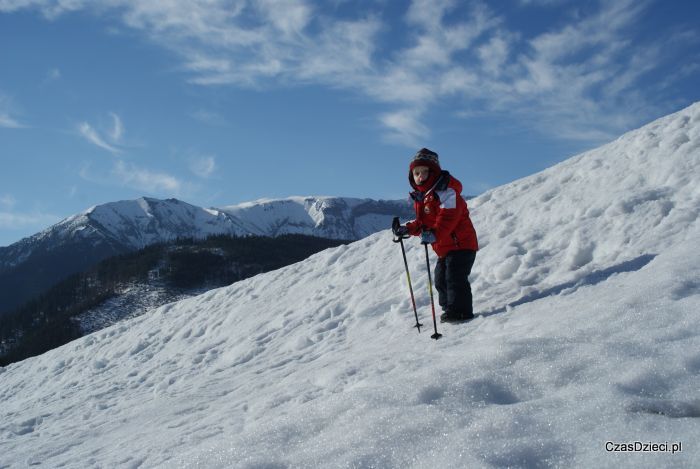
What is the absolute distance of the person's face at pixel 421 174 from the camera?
6788mm

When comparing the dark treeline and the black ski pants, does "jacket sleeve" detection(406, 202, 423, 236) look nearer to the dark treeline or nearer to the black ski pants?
the black ski pants

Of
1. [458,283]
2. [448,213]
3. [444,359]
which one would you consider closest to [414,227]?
[448,213]

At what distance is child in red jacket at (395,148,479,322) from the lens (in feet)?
21.5

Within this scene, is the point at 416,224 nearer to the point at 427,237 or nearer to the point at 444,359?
the point at 427,237

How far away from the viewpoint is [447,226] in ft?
21.4

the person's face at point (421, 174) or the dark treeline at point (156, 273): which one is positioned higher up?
the dark treeline at point (156, 273)

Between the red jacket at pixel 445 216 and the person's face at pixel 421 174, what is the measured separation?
6.7 inches

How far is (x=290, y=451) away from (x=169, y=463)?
1.23 metres

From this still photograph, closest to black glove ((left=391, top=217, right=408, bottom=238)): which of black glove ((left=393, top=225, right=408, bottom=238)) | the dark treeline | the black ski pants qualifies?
black glove ((left=393, top=225, right=408, bottom=238))

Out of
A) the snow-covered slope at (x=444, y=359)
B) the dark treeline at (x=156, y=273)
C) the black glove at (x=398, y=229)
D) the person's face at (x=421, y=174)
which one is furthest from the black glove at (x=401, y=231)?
the dark treeline at (x=156, y=273)

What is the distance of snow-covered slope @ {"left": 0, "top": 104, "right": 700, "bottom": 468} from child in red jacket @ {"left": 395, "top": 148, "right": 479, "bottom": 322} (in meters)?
0.49

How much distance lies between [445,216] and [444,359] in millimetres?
2259

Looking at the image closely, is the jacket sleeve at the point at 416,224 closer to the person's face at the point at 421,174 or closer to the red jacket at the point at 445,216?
the red jacket at the point at 445,216

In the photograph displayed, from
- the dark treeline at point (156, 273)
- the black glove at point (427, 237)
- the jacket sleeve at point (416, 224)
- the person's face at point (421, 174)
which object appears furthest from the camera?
the dark treeline at point (156, 273)
